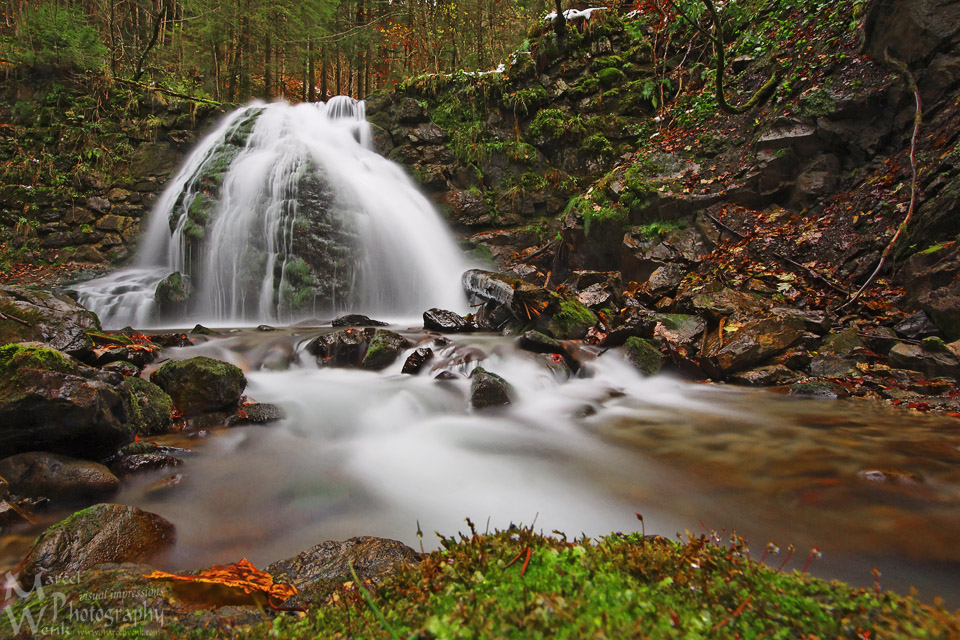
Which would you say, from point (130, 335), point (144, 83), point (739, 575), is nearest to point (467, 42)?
point (144, 83)

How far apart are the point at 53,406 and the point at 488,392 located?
3746 millimetres

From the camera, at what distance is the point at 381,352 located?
6.21 meters

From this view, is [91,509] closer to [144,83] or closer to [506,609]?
[506,609]

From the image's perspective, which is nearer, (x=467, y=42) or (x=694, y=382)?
(x=694, y=382)

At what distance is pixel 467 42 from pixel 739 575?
23.1 m

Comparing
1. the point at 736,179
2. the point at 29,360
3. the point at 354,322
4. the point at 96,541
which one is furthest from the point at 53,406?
Answer: the point at 736,179

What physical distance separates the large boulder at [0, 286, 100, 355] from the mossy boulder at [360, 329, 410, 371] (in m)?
3.17

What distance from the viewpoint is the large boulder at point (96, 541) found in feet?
6.27

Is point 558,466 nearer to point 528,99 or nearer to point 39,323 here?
point 39,323

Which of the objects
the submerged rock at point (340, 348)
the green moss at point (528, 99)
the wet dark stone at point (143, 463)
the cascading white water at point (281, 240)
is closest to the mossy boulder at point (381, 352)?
the submerged rock at point (340, 348)

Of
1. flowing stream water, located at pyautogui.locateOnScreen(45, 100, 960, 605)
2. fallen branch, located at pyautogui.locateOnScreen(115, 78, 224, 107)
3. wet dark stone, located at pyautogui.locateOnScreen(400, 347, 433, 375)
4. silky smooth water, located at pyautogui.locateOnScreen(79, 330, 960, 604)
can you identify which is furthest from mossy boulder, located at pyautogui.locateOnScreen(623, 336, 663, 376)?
fallen branch, located at pyautogui.locateOnScreen(115, 78, 224, 107)

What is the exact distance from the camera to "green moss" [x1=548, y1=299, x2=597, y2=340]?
7.08 metres

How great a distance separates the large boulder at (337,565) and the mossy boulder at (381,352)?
4233 millimetres

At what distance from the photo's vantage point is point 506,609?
77 cm
